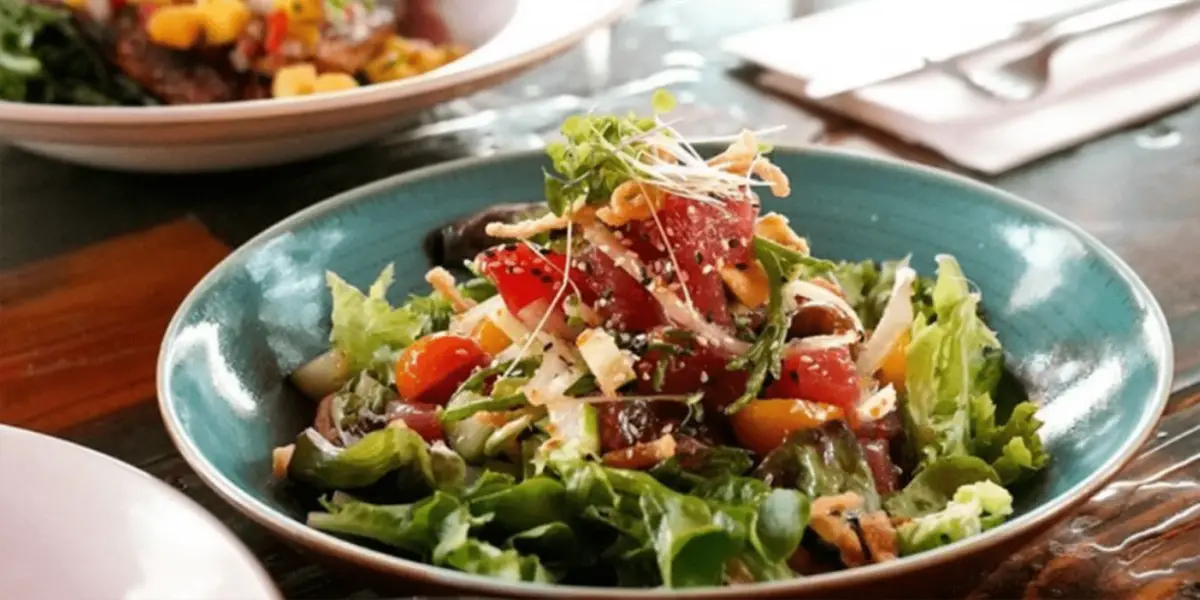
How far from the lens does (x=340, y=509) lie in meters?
1.03

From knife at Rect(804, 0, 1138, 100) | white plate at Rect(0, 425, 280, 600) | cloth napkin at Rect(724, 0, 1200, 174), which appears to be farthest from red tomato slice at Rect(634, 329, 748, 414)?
knife at Rect(804, 0, 1138, 100)

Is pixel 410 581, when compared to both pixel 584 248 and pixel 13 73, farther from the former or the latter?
pixel 13 73

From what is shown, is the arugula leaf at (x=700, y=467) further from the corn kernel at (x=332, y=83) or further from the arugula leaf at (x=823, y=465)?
the corn kernel at (x=332, y=83)

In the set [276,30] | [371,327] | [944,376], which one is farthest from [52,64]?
[944,376]

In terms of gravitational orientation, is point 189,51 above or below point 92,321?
above

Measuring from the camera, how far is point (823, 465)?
1.01 m

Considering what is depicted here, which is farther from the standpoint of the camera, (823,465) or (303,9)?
(303,9)

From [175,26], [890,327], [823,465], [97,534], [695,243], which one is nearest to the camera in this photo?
[97,534]

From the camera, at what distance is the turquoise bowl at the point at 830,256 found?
35.2 inches

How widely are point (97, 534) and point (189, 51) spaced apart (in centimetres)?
120

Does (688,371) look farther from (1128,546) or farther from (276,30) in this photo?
(276,30)

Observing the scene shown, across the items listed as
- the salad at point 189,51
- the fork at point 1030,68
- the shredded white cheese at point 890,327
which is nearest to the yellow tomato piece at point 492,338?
the shredded white cheese at point 890,327

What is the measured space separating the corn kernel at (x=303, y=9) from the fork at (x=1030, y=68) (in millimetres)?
1005

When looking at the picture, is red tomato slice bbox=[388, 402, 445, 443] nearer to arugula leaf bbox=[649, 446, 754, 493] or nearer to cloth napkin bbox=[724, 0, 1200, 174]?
arugula leaf bbox=[649, 446, 754, 493]
